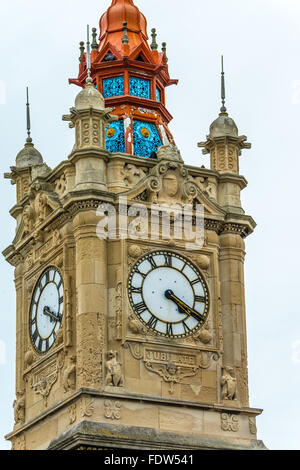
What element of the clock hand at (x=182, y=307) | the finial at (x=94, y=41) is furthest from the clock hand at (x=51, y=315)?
the finial at (x=94, y=41)

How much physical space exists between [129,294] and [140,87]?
599 cm

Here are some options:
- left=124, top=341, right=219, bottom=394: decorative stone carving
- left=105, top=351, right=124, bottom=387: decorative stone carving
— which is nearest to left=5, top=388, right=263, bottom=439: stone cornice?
left=105, top=351, right=124, bottom=387: decorative stone carving

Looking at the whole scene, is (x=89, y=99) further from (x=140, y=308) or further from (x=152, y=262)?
(x=140, y=308)

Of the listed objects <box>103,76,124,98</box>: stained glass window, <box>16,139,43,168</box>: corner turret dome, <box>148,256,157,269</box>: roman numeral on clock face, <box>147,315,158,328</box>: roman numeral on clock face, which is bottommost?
<box>147,315,158,328</box>: roman numeral on clock face

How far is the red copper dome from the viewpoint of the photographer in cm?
6066

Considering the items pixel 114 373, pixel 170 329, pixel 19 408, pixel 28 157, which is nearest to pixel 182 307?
pixel 170 329

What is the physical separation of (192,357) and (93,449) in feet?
12.1

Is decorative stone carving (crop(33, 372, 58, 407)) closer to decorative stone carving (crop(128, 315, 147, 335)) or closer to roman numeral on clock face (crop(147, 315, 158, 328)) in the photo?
decorative stone carving (crop(128, 315, 147, 335))

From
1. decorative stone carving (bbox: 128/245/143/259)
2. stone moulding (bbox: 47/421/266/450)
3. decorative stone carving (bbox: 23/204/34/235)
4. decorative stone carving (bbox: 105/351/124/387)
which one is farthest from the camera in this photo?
decorative stone carving (bbox: 23/204/34/235)

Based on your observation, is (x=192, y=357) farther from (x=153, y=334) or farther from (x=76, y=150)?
(x=76, y=150)

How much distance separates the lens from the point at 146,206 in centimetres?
5719

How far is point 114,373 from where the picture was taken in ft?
182

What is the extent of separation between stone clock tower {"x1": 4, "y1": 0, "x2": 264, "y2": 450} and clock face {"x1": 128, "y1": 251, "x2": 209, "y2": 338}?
30 mm

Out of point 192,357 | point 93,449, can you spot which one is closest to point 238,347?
point 192,357
